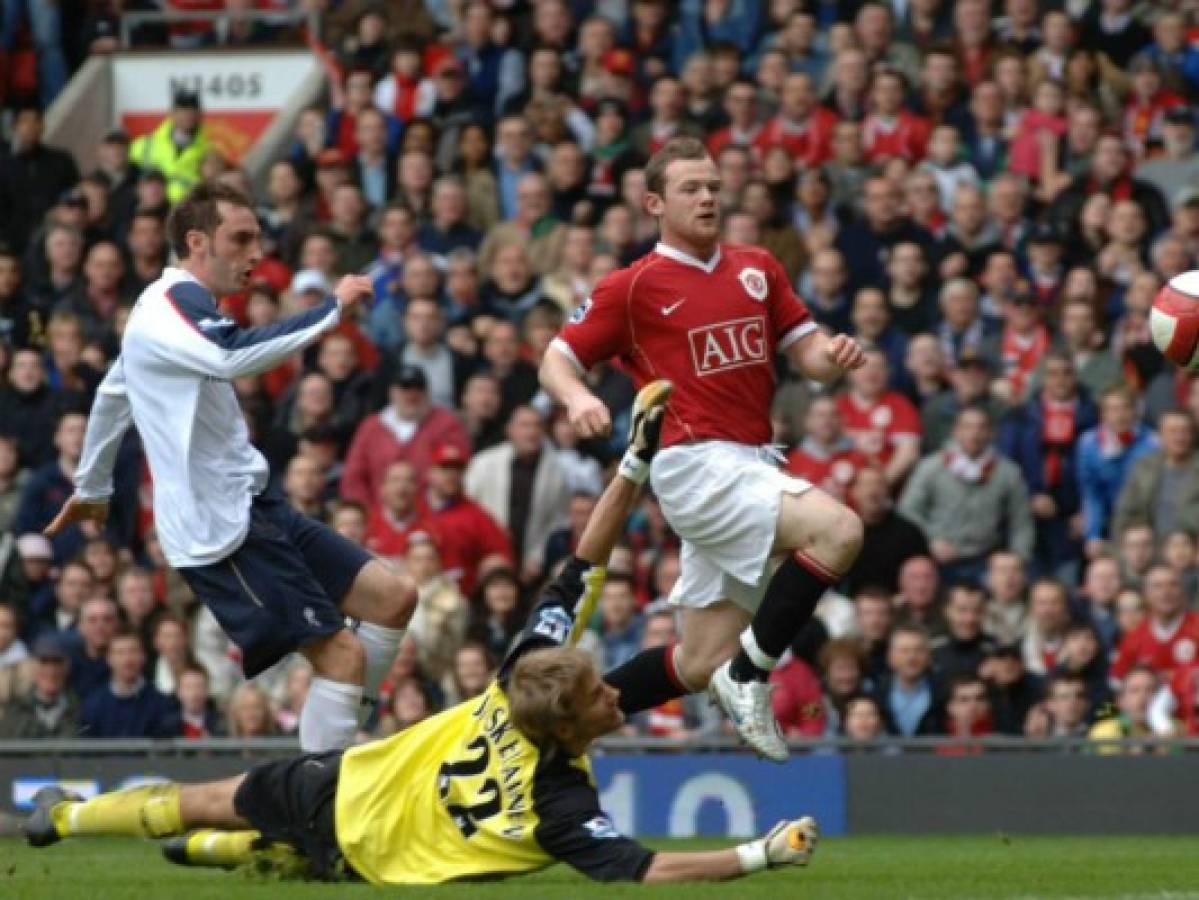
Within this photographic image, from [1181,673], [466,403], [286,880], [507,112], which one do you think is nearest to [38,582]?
[466,403]

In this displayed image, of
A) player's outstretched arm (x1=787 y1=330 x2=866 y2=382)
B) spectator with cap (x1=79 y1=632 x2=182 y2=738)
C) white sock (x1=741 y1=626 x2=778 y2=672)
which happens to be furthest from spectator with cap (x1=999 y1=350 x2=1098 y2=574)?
white sock (x1=741 y1=626 x2=778 y2=672)

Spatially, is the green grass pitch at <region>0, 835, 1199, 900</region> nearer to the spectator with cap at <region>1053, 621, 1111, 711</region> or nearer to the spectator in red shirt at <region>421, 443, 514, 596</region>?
the spectator with cap at <region>1053, 621, 1111, 711</region>

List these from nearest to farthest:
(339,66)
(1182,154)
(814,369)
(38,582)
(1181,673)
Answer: (814,369)
(1181,673)
(38,582)
(1182,154)
(339,66)

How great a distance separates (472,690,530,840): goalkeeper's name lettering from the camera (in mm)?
9141

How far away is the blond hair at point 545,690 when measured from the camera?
9070mm

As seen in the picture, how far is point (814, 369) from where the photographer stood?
11.1 metres

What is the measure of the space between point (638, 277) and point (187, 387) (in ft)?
5.67

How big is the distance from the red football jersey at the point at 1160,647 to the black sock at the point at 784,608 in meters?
4.70

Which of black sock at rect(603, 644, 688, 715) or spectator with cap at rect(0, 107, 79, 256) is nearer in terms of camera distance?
black sock at rect(603, 644, 688, 715)

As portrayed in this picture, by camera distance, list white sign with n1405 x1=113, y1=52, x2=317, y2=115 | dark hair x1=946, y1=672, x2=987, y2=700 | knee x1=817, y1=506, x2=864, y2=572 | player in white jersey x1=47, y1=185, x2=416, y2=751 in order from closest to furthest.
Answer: player in white jersey x1=47, y1=185, x2=416, y2=751 → knee x1=817, y1=506, x2=864, y2=572 → dark hair x1=946, y1=672, x2=987, y2=700 → white sign with n1405 x1=113, y1=52, x2=317, y2=115

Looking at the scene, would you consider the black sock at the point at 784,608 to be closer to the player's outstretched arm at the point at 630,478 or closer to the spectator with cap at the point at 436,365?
the player's outstretched arm at the point at 630,478

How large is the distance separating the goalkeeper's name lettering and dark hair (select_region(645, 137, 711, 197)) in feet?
8.56

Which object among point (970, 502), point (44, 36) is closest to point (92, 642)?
point (970, 502)

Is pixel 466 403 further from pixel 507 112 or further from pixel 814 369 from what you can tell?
pixel 814 369
